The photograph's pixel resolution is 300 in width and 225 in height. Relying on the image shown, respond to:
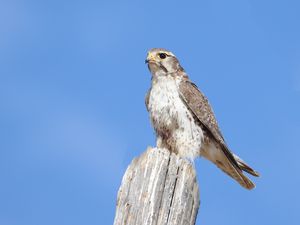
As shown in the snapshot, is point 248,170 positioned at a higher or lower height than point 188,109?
lower

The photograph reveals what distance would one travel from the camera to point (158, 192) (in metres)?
4.16

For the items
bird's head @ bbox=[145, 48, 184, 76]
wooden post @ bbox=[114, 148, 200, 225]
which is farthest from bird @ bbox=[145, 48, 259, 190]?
wooden post @ bbox=[114, 148, 200, 225]

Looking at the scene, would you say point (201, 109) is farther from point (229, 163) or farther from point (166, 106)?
point (229, 163)

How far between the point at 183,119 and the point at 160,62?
0.91 metres

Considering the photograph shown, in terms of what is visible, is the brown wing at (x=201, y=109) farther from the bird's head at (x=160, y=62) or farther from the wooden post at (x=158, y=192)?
the wooden post at (x=158, y=192)

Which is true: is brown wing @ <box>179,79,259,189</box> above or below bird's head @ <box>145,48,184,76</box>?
below

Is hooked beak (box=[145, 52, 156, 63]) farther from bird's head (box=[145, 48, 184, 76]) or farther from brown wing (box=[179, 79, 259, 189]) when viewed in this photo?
brown wing (box=[179, 79, 259, 189])

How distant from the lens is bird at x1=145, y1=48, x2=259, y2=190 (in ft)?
25.7

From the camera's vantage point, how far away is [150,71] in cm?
839

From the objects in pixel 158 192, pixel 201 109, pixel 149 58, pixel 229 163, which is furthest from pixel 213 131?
pixel 158 192

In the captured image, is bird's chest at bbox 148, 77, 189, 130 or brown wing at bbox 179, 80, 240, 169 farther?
brown wing at bbox 179, 80, 240, 169

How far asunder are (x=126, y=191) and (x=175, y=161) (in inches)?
18.9

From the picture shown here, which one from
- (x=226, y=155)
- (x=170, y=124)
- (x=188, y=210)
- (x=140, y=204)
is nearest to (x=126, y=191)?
(x=140, y=204)

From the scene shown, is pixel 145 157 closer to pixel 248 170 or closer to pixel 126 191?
pixel 126 191
